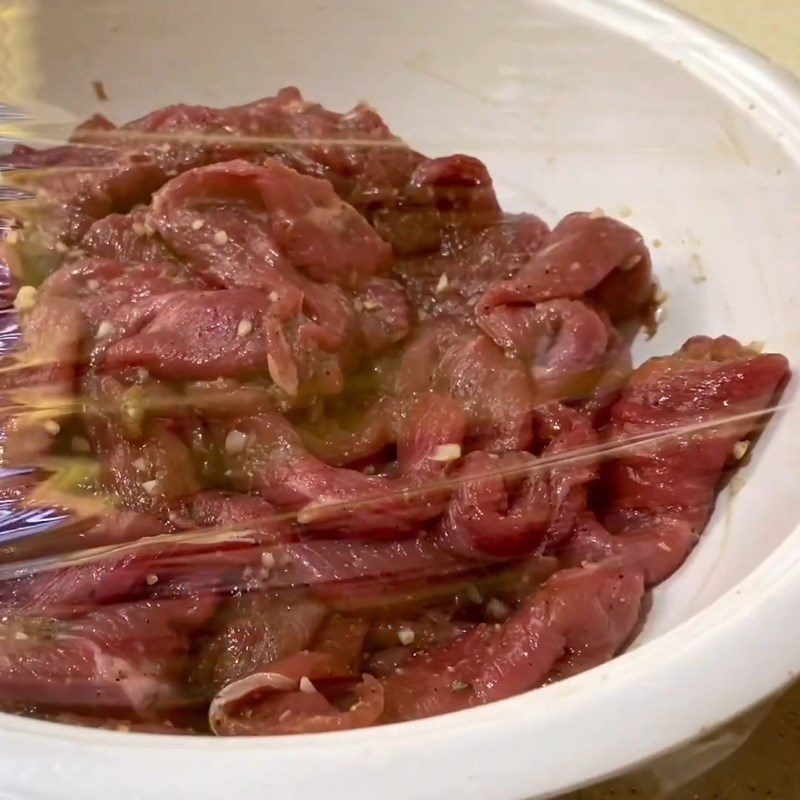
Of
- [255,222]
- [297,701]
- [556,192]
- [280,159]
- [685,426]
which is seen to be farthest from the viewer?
[556,192]

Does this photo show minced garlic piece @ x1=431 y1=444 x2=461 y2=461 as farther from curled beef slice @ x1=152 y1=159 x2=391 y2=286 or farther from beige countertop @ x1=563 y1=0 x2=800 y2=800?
beige countertop @ x1=563 y1=0 x2=800 y2=800

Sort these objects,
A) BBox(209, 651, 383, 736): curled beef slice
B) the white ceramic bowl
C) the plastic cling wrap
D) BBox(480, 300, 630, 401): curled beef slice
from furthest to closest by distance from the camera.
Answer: BBox(480, 300, 630, 401): curled beef slice → the plastic cling wrap → BBox(209, 651, 383, 736): curled beef slice → the white ceramic bowl

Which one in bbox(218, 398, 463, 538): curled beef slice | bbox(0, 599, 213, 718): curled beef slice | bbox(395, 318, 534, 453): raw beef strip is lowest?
bbox(0, 599, 213, 718): curled beef slice

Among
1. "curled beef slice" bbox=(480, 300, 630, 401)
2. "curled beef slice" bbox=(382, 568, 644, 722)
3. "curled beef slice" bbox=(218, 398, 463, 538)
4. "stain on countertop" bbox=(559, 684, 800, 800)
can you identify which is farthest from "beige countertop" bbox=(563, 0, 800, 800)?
"curled beef slice" bbox=(480, 300, 630, 401)

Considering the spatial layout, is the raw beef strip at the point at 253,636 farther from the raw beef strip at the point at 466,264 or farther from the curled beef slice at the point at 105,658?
the raw beef strip at the point at 466,264

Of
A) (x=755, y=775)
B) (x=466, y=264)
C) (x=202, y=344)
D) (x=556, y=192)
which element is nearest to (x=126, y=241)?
(x=202, y=344)

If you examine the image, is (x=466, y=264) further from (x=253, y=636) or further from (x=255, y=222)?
(x=253, y=636)

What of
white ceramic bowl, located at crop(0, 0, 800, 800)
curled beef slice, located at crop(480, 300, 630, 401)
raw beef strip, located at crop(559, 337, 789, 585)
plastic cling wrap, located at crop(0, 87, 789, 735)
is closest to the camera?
white ceramic bowl, located at crop(0, 0, 800, 800)
